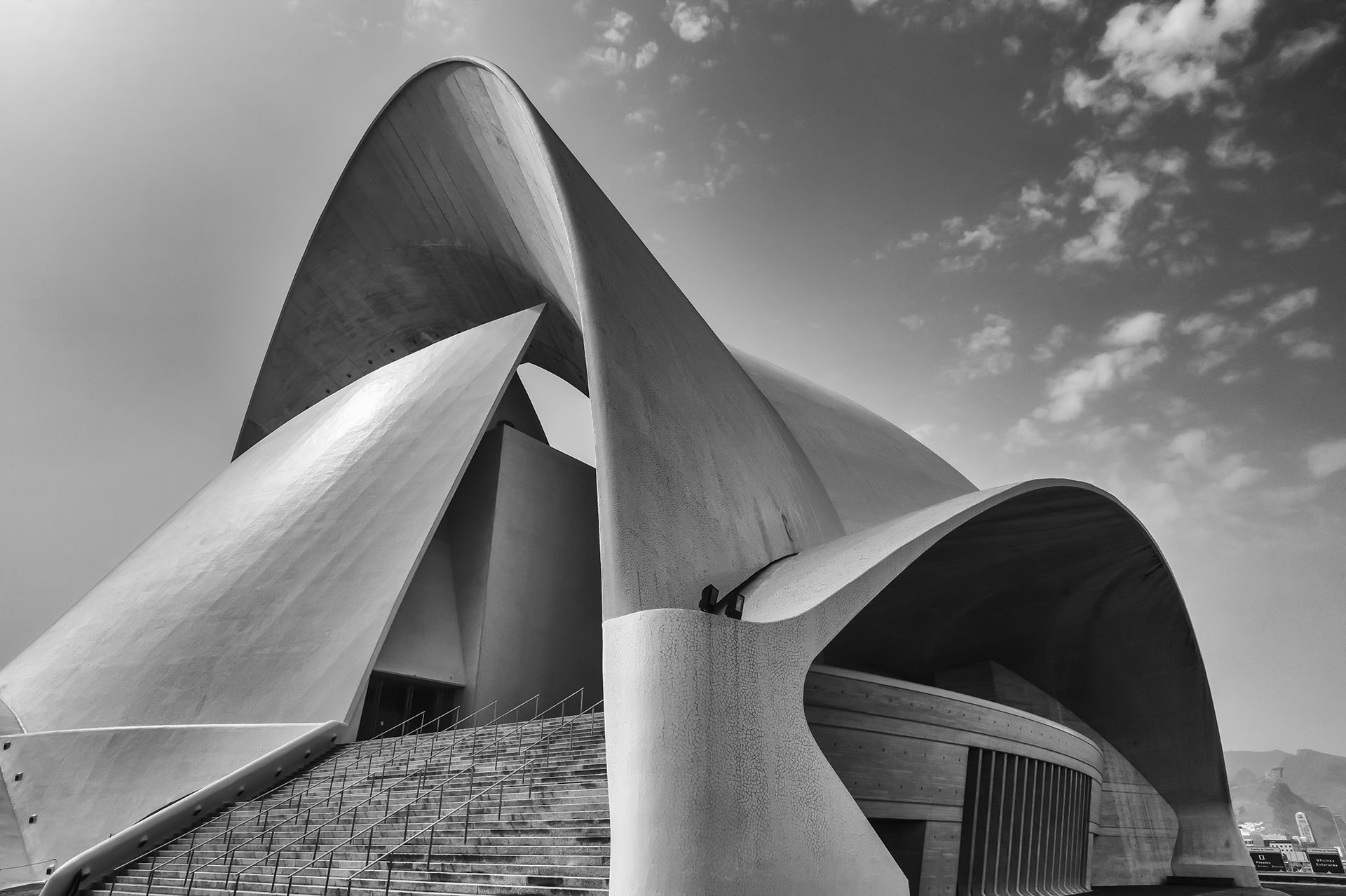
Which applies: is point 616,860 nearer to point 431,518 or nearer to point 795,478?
point 795,478

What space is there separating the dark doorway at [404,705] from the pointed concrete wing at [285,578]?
1.44 m

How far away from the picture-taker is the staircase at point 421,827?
6328mm

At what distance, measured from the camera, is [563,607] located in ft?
51.3

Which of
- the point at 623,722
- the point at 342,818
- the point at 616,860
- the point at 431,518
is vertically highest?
the point at 431,518

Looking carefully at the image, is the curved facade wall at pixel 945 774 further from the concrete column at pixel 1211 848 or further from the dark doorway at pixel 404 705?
the concrete column at pixel 1211 848

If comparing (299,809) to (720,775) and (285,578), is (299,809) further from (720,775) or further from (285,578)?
(720,775)

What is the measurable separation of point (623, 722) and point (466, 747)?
552cm

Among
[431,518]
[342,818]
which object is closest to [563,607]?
[431,518]

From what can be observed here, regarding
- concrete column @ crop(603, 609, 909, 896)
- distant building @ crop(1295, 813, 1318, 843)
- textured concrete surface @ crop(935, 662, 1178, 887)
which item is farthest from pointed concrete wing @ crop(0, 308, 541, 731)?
distant building @ crop(1295, 813, 1318, 843)

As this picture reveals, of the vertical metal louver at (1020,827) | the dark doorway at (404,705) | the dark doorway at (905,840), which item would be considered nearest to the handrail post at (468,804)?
the dark doorway at (905,840)

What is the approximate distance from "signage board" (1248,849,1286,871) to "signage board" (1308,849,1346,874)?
947mm

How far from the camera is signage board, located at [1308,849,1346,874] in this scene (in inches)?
1056

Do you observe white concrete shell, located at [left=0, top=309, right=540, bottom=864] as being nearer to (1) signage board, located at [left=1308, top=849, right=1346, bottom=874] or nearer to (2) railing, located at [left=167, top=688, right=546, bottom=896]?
(2) railing, located at [left=167, top=688, right=546, bottom=896]

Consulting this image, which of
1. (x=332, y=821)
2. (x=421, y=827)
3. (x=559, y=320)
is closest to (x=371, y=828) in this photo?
(x=421, y=827)
